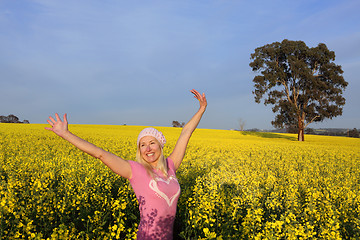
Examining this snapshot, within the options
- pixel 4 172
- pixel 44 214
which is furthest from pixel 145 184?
pixel 4 172

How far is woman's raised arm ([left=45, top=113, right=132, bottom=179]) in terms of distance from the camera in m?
2.83

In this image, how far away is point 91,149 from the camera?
2.84 meters

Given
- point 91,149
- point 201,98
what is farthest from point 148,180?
point 201,98

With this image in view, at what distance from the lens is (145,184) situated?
299cm

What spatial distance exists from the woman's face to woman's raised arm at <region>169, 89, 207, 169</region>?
0.59 metres

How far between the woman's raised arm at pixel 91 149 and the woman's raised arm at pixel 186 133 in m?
0.96

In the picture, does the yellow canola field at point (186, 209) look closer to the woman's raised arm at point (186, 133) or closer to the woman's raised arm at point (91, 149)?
the woman's raised arm at point (91, 149)

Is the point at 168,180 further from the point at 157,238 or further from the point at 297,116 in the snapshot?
the point at 297,116

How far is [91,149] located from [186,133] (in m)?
1.63

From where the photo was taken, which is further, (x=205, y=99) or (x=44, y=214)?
(x=44, y=214)

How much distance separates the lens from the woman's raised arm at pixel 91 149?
283 cm

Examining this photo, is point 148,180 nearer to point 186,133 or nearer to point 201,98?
point 186,133

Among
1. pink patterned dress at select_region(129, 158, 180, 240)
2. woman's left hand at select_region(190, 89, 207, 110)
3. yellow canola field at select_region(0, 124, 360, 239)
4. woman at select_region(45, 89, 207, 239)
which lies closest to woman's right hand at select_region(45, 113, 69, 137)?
woman at select_region(45, 89, 207, 239)

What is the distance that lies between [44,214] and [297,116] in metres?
46.9
